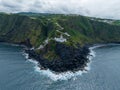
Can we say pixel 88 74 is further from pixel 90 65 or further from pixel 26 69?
pixel 26 69

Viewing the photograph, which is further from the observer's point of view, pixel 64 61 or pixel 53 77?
pixel 64 61

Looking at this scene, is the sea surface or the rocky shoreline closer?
the sea surface

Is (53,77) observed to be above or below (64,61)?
below

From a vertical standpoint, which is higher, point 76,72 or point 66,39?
point 66,39

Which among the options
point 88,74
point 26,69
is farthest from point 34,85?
point 88,74

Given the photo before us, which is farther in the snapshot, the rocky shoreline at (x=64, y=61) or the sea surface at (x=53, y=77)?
the rocky shoreline at (x=64, y=61)

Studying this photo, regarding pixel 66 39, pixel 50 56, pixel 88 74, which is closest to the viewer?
pixel 88 74

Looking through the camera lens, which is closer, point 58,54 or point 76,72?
point 76,72

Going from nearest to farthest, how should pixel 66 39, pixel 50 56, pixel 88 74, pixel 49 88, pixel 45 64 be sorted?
pixel 49 88, pixel 88 74, pixel 45 64, pixel 50 56, pixel 66 39
